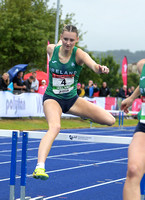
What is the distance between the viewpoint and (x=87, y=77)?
1757 inches

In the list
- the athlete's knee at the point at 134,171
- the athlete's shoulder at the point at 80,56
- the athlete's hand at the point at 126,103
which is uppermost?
the athlete's shoulder at the point at 80,56

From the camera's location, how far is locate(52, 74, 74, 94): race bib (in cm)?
538

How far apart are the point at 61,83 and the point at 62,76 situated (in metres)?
0.08

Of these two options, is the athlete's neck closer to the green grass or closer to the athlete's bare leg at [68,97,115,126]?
the athlete's bare leg at [68,97,115,126]

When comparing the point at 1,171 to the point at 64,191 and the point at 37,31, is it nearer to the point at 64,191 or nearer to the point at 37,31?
the point at 64,191

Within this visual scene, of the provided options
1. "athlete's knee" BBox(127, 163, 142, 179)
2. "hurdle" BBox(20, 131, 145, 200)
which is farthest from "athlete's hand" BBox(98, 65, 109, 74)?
"athlete's knee" BBox(127, 163, 142, 179)

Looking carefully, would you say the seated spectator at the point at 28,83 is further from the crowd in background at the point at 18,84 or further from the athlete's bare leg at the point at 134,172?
the athlete's bare leg at the point at 134,172

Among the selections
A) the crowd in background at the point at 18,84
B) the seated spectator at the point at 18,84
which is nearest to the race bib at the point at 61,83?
the crowd in background at the point at 18,84

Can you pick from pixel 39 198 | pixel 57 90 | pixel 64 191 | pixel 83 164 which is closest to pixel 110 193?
pixel 64 191

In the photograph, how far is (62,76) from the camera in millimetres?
5375

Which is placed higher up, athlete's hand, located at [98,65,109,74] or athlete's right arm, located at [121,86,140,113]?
athlete's hand, located at [98,65,109,74]

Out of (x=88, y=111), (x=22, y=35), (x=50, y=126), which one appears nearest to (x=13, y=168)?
(x=50, y=126)

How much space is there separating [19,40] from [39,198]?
81.0 ft

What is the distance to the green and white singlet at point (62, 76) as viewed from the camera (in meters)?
5.36
